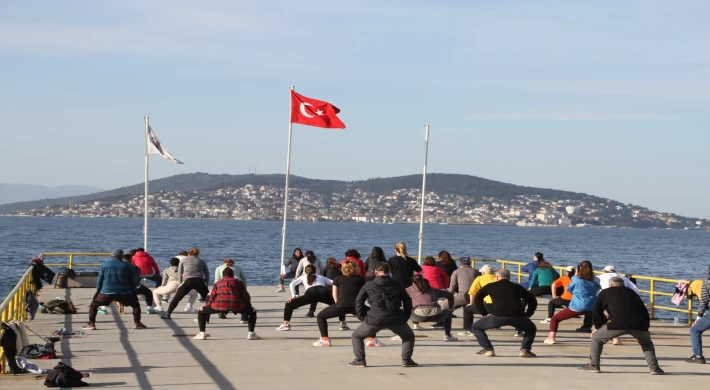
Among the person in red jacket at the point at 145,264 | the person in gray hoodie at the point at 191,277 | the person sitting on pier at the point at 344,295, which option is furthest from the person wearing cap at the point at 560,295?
the person in red jacket at the point at 145,264

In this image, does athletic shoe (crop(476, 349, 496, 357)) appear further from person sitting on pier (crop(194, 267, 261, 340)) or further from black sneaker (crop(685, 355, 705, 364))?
person sitting on pier (crop(194, 267, 261, 340))

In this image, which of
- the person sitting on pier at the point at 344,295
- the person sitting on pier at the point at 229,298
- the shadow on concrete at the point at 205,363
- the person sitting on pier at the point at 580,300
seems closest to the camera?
the shadow on concrete at the point at 205,363

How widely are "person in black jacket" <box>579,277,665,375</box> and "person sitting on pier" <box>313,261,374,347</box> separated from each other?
4279 mm

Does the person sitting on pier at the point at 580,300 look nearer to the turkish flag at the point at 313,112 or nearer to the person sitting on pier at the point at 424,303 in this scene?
the person sitting on pier at the point at 424,303

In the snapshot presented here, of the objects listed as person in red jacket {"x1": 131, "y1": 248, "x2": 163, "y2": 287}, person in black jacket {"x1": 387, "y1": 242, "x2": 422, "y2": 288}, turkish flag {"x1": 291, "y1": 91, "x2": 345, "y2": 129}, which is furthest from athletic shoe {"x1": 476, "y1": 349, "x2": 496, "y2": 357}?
turkish flag {"x1": 291, "y1": 91, "x2": 345, "y2": 129}

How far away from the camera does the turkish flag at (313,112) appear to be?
104 ft

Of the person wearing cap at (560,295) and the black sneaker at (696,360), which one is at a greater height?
the person wearing cap at (560,295)

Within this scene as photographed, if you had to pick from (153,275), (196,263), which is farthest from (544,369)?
(153,275)

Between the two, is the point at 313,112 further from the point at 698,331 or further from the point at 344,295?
the point at 698,331

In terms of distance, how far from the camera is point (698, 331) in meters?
15.2

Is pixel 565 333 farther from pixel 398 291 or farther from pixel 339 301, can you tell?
pixel 398 291

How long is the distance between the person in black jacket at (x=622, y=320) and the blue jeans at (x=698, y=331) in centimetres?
135

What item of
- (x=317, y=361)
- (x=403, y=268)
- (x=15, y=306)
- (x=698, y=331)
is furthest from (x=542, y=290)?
→ (x=15, y=306)

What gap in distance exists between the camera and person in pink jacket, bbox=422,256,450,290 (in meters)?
19.4
